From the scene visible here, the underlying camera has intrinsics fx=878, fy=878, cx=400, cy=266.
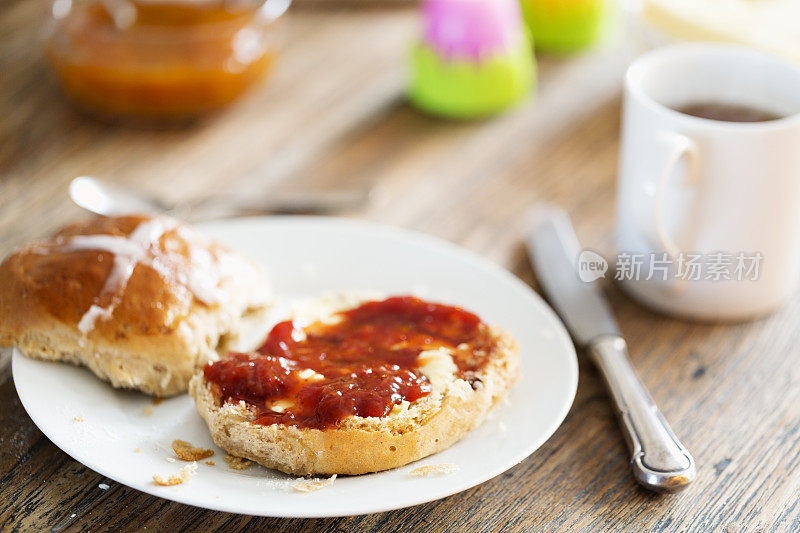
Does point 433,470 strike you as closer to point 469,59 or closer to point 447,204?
point 447,204

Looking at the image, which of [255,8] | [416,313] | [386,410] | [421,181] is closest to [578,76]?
[421,181]

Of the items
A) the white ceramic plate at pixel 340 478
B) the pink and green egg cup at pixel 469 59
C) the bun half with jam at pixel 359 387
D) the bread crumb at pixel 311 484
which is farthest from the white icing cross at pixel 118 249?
the pink and green egg cup at pixel 469 59

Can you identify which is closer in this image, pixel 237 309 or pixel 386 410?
pixel 386 410

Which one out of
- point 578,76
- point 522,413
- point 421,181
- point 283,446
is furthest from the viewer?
point 578,76

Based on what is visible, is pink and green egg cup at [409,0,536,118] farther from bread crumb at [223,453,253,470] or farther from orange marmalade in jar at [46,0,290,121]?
bread crumb at [223,453,253,470]

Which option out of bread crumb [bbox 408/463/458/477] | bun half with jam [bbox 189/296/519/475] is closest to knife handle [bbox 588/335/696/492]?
bun half with jam [bbox 189/296/519/475]

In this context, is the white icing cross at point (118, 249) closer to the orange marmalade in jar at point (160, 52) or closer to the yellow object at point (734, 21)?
the orange marmalade in jar at point (160, 52)

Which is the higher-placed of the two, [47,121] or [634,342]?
[47,121]

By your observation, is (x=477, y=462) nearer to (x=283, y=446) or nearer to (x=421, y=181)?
(x=283, y=446)
